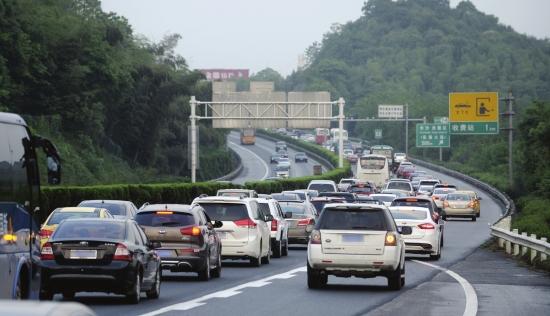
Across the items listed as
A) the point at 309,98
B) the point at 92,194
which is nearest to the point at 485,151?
the point at 309,98

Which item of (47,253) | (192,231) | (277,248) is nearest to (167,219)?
(192,231)

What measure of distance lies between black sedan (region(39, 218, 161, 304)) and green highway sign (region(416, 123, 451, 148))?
114500 millimetres

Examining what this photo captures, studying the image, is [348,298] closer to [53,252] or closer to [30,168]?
[53,252]

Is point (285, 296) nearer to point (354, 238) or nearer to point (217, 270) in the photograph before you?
point (354, 238)

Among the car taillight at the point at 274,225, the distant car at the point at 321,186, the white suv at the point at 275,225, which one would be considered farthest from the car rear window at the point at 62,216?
the distant car at the point at 321,186

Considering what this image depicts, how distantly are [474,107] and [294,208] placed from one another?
2344 inches

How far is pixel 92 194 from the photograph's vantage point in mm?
52531

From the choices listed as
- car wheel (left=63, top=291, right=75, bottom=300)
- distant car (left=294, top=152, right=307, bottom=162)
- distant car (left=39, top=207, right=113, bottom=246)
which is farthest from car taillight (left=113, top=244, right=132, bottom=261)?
distant car (left=294, top=152, right=307, bottom=162)

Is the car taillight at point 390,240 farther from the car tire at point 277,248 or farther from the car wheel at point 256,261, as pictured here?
the car tire at point 277,248

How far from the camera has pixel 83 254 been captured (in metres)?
21.7

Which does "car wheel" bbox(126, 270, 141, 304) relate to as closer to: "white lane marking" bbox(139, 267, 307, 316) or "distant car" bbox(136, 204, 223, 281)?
"white lane marking" bbox(139, 267, 307, 316)

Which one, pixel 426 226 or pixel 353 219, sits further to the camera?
pixel 426 226

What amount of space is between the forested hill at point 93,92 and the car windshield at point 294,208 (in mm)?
39317

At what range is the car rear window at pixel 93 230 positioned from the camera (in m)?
21.9
